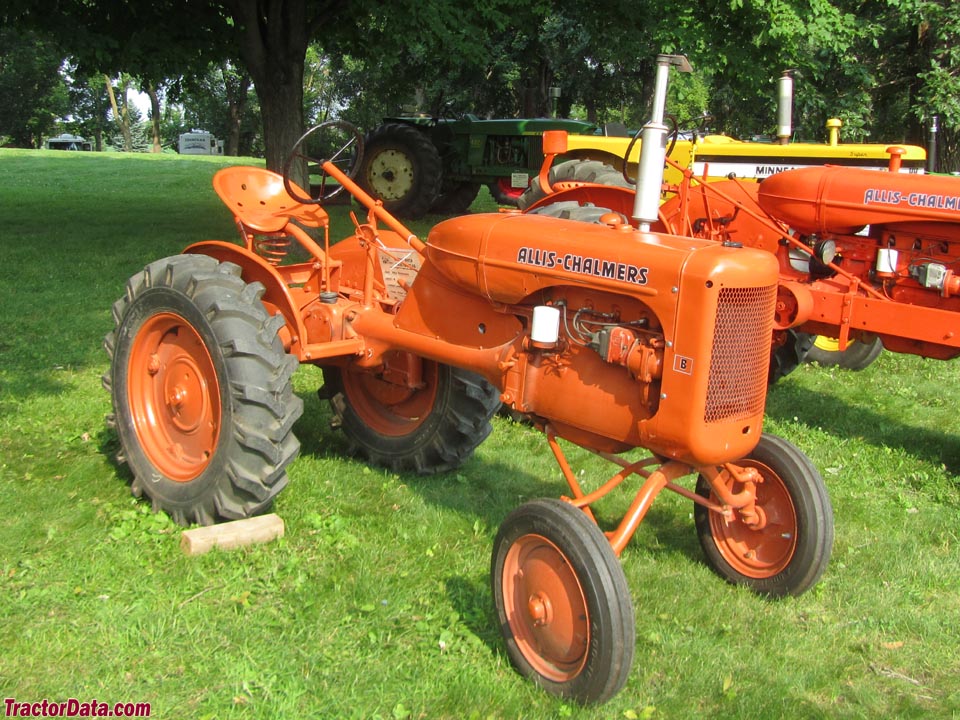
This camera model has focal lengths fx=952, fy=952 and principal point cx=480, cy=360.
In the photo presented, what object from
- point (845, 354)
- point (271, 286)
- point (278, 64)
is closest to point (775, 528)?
point (271, 286)

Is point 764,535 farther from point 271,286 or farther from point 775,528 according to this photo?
point 271,286

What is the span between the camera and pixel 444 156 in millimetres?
15078

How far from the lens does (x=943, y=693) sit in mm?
3176

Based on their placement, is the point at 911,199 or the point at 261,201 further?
the point at 911,199

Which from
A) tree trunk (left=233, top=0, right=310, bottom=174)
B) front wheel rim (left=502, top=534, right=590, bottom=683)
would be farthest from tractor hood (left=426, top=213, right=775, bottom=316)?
tree trunk (left=233, top=0, right=310, bottom=174)

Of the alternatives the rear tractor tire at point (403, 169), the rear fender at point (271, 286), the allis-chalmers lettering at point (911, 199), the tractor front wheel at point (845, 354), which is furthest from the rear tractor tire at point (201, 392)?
the rear tractor tire at point (403, 169)

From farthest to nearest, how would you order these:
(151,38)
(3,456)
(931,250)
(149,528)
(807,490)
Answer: (151,38) → (931,250) → (3,456) → (149,528) → (807,490)

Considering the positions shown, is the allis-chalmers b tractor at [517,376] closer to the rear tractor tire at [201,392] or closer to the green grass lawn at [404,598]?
the rear tractor tire at [201,392]

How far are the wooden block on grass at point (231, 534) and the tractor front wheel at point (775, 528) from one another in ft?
5.79

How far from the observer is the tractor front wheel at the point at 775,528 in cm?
355

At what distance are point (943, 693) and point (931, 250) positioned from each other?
312cm

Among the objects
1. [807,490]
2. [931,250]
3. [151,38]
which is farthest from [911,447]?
[151,38]

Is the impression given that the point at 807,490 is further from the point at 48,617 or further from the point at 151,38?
the point at 151,38

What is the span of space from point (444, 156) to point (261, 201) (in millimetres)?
10499
